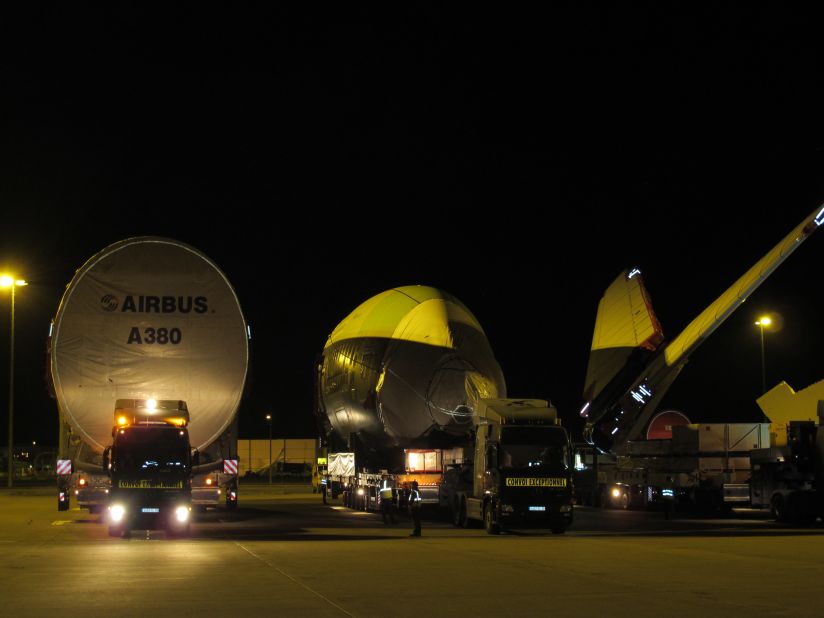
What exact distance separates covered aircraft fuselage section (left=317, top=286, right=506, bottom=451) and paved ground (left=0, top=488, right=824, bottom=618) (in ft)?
12.7

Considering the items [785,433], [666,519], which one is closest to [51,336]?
[666,519]

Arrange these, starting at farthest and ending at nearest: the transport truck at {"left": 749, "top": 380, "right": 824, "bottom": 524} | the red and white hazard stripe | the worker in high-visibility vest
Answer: the transport truck at {"left": 749, "top": 380, "right": 824, "bottom": 524} → the worker in high-visibility vest → the red and white hazard stripe

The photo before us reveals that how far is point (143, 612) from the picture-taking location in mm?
13719

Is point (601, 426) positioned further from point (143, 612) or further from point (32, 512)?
point (143, 612)

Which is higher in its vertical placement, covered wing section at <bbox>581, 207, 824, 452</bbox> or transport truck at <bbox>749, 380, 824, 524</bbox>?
covered wing section at <bbox>581, 207, 824, 452</bbox>

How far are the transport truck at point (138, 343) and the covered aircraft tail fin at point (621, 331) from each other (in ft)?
57.4

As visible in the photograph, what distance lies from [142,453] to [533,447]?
890 centimetres

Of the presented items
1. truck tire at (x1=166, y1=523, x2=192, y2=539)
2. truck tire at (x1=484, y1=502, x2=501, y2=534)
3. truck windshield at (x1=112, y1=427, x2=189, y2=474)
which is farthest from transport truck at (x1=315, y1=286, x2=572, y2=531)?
truck windshield at (x1=112, y1=427, x2=189, y2=474)

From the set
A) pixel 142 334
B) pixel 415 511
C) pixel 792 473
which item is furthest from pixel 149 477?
pixel 792 473

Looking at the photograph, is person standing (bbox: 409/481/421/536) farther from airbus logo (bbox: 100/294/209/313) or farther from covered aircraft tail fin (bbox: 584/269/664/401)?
covered aircraft tail fin (bbox: 584/269/664/401)

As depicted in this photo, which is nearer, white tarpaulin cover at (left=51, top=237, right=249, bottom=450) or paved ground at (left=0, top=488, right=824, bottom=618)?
paved ground at (left=0, top=488, right=824, bottom=618)

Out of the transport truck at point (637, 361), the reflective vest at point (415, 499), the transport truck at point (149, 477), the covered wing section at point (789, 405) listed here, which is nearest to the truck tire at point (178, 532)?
the transport truck at point (149, 477)

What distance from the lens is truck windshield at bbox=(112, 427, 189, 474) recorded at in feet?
88.8

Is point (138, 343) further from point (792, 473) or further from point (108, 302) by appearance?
point (792, 473)
